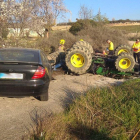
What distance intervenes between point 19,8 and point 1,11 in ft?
4.27

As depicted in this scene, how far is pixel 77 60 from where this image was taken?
9945mm

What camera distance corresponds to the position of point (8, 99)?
6.06 m

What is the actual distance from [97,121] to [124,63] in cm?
569

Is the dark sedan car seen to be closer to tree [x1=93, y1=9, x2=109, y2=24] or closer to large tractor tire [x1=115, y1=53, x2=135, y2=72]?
large tractor tire [x1=115, y1=53, x2=135, y2=72]

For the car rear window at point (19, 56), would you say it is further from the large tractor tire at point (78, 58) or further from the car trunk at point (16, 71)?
the large tractor tire at point (78, 58)

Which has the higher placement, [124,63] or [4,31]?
[4,31]

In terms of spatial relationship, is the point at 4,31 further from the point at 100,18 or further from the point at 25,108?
the point at 100,18

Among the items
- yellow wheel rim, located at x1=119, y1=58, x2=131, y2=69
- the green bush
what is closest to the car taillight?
yellow wheel rim, located at x1=119, y1=58, x2=131, y2=69

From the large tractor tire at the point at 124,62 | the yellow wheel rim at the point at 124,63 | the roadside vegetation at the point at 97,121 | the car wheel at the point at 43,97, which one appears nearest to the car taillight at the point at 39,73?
the car wheel at the point at 43,97

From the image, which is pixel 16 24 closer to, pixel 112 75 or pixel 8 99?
pixel 112 75

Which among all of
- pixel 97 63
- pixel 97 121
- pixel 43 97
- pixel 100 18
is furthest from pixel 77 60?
pixel 100 18

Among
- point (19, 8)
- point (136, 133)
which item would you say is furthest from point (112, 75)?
point (19, 8)

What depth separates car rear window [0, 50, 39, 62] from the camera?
5.53 metres

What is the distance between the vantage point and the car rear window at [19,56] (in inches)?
218
